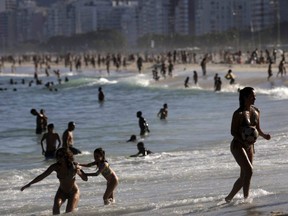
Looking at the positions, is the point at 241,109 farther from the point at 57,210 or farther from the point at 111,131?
the point at 111,131

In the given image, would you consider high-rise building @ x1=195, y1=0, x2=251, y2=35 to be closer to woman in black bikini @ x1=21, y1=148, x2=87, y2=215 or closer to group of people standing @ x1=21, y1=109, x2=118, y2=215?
group of people standing @ x1=21, y1=109, x2=118, y2=215

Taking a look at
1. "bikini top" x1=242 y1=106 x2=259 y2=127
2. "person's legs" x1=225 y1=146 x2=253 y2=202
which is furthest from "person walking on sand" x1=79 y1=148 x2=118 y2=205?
"bikini top" x1=242 y1=106 x2=259 y2=127

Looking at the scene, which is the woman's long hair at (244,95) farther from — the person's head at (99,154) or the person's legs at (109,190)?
the person's legs at (109,190)

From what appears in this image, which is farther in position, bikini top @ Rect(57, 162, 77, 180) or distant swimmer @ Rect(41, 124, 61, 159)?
distant swimmer @ Rect(41, 124, 61, 159)

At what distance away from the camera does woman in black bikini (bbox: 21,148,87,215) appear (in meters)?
8.53

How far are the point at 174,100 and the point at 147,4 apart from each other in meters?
164

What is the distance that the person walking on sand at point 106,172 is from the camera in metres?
9.20

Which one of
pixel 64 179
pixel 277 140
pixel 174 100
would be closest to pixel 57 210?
pixel 64 179

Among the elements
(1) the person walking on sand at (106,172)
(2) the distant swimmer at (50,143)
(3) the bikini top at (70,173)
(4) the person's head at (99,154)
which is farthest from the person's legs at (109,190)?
(2) the distant swimmer at (50,143)

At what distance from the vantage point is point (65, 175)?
861 centimetres

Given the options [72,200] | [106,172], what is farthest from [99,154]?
[72,200]

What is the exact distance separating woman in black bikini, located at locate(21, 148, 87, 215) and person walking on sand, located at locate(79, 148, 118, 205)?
386 mm

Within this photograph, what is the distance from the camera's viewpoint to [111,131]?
23844 millimetres

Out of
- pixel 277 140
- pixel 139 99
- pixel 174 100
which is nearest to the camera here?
pixel 277 140
